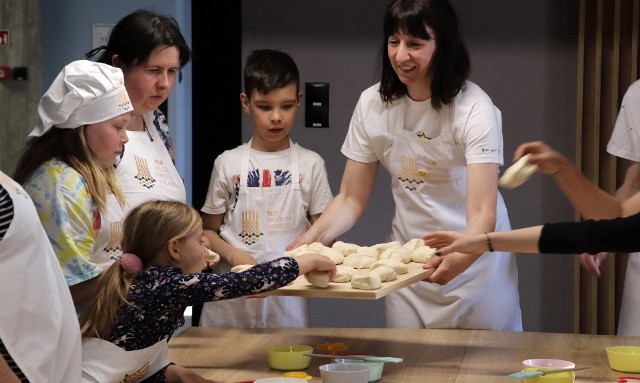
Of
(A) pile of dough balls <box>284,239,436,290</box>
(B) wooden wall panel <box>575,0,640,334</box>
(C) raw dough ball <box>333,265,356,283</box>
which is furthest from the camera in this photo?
(B) wooden wall panel <box>575,0,640,334</box>

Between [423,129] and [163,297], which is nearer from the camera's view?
[163,297]

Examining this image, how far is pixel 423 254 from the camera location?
2.76 metres

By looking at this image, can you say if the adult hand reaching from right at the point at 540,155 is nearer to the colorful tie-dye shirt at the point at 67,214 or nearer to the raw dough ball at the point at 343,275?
the raw dough ball at the point at 343,275

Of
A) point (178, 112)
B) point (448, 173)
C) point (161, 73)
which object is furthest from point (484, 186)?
point (178, 112)

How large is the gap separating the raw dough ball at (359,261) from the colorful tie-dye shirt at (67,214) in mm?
734

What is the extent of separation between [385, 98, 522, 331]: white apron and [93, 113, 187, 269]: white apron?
703 mm

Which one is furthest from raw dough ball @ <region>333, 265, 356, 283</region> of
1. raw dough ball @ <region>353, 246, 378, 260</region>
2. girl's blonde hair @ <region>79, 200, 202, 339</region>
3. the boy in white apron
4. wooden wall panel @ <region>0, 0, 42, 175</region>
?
wooden wall panel @ <region>0, 0, 42, 175</region>

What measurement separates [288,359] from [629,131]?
4.92 feet

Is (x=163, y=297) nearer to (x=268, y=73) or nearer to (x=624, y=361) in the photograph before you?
(x=624, y=361)

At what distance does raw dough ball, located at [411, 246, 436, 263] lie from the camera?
274 centimetres

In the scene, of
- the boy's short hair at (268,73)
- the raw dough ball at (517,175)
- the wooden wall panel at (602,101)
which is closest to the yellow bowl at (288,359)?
the raw dough ball at (517,175)

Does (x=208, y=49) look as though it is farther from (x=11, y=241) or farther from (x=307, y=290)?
(x=11, y=241)

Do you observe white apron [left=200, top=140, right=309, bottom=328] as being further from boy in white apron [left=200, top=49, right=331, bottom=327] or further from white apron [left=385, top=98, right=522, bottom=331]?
white apron [left=385, top=98, right=522, bottom=331]

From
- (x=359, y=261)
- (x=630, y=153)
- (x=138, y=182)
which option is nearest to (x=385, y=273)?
(x=359, y=261)
